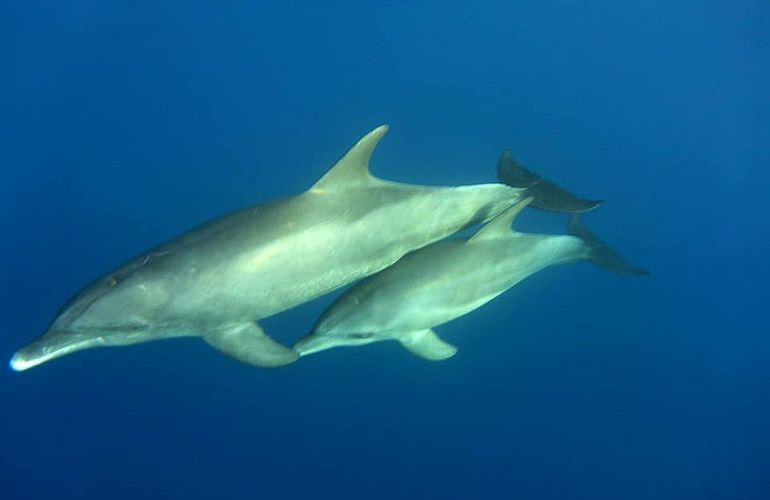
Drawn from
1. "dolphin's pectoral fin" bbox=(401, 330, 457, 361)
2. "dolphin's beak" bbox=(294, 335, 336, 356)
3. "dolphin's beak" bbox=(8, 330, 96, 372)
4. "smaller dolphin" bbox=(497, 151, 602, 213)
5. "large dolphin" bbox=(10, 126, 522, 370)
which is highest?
"smaller dolphin" bbox=(497, 151, 602, 213)

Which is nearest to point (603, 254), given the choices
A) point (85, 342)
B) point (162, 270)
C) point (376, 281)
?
point (376, 281)

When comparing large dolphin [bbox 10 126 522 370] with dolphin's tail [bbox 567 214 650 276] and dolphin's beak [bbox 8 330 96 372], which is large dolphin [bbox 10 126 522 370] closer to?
dolphin's beak [bbox 8 330 96 372]

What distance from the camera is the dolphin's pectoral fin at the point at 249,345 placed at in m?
5.77

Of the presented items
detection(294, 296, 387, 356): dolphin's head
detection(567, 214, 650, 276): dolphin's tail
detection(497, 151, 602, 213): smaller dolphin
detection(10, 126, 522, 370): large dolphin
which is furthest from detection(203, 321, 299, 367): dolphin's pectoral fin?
detection(567, 214, 650, 276): dolphin's tail

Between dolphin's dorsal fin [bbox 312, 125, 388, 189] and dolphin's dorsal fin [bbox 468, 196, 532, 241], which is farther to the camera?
dolphin's dorsal fin [bbox 468, 196, 532, 241]

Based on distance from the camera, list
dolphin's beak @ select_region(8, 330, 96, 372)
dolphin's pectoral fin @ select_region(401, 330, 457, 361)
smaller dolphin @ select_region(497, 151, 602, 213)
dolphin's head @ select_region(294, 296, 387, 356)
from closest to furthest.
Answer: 1. dolphin's beak @ select_region(8, 330, 96, 372)
2. dolphin's head @ select_region(294, 296, 387, 356)
3. smaller dolphin @ select_region(497, 151, 602, 213)
4. dolphin's pectoral fin @ select_region(401, 330, 457, 361)

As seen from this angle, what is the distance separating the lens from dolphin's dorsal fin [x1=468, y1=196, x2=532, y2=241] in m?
6.61

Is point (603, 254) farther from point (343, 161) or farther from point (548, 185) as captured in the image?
point (343, 161)

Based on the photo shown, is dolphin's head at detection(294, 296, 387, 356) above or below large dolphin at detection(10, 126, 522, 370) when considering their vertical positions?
below

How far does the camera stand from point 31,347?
16.1 ft

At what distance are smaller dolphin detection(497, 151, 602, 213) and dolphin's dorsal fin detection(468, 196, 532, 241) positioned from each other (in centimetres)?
49

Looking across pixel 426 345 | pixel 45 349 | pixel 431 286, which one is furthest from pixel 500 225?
pixel 45 349

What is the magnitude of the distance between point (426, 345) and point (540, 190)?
2.05m

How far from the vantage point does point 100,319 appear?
5.03 metres
